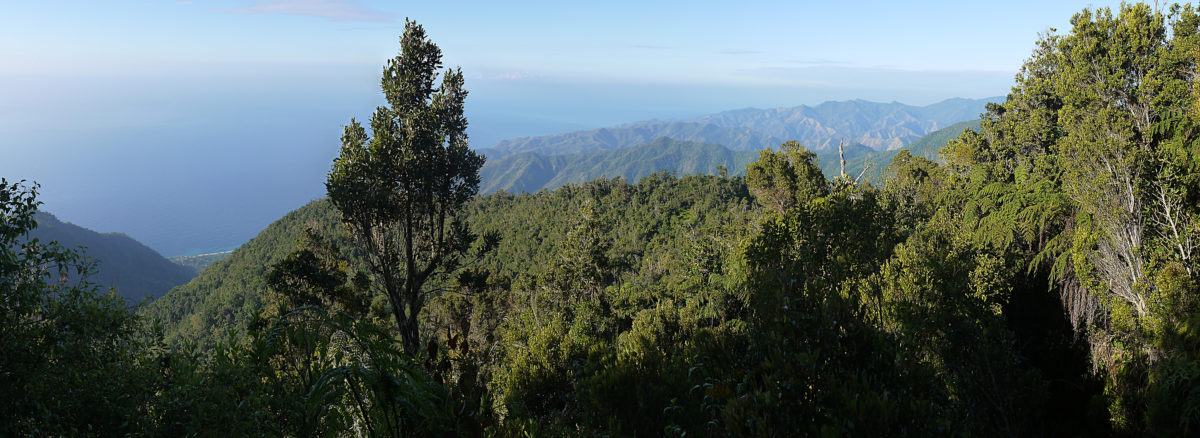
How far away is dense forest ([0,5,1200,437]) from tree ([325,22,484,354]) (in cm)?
6

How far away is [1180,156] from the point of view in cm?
1263

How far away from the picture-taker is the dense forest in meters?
4.84

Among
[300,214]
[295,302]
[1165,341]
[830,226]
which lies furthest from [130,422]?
[300,214]

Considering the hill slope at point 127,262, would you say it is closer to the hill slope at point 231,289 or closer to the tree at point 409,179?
the hill slope at point 231,289

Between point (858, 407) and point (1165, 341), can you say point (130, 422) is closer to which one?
point (858, 407)

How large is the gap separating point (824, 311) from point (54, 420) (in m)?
8.59

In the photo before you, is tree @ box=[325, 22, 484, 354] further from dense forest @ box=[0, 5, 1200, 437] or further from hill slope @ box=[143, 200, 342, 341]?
hill slope @ box=[143, 200, 342, 341]

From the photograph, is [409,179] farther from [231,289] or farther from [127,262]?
[127,262]

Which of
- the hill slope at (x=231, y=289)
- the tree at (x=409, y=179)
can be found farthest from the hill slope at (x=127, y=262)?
the tree at (x=409, y=179)

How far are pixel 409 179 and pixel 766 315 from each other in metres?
9.79

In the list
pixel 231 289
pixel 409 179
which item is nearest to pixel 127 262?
pixel 231 289

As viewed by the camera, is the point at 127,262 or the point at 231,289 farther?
the point at 127,262

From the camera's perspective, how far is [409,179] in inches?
510

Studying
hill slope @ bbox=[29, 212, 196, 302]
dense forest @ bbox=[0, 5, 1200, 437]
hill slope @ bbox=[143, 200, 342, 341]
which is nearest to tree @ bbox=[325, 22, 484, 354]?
dense forest @ bbox=[0, 5, 1200, 437]
